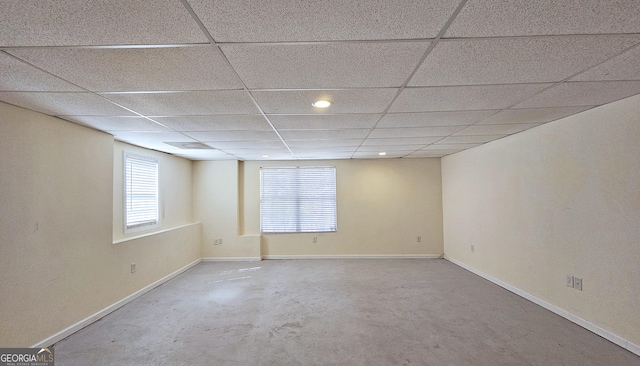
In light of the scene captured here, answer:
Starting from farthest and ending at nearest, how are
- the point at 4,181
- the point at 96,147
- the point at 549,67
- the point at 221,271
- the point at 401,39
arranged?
1. the point at 221,271
2. the point at 96,147
3. the point at 4,181
4. the point at 549,67
5. the point at 401,39

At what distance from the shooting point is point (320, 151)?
16.1 feet

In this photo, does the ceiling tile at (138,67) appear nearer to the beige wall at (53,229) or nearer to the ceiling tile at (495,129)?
the beige wall at (53,229)

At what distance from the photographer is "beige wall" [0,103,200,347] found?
228cm

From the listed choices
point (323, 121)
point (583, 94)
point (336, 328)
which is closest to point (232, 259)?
point (336, 328)

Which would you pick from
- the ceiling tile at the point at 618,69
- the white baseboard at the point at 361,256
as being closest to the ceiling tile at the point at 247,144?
the white baseboard at the point at 361,256

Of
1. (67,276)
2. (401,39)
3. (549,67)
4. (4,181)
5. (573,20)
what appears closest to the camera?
(573,20)

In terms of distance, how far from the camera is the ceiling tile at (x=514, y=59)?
1.42m

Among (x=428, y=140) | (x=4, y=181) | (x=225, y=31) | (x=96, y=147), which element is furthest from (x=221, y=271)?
(x=225, y=31)

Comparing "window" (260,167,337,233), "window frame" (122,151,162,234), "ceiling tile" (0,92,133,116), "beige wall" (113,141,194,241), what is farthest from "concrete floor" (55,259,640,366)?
"ceiling tile" (0,92,133,116)

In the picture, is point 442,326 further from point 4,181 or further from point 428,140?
point 4,181

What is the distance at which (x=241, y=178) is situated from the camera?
6.09 meters

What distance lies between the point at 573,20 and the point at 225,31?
5.24 ft

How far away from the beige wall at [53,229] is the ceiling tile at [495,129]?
4.43 m

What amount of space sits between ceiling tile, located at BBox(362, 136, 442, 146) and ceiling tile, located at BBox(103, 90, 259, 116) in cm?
200
